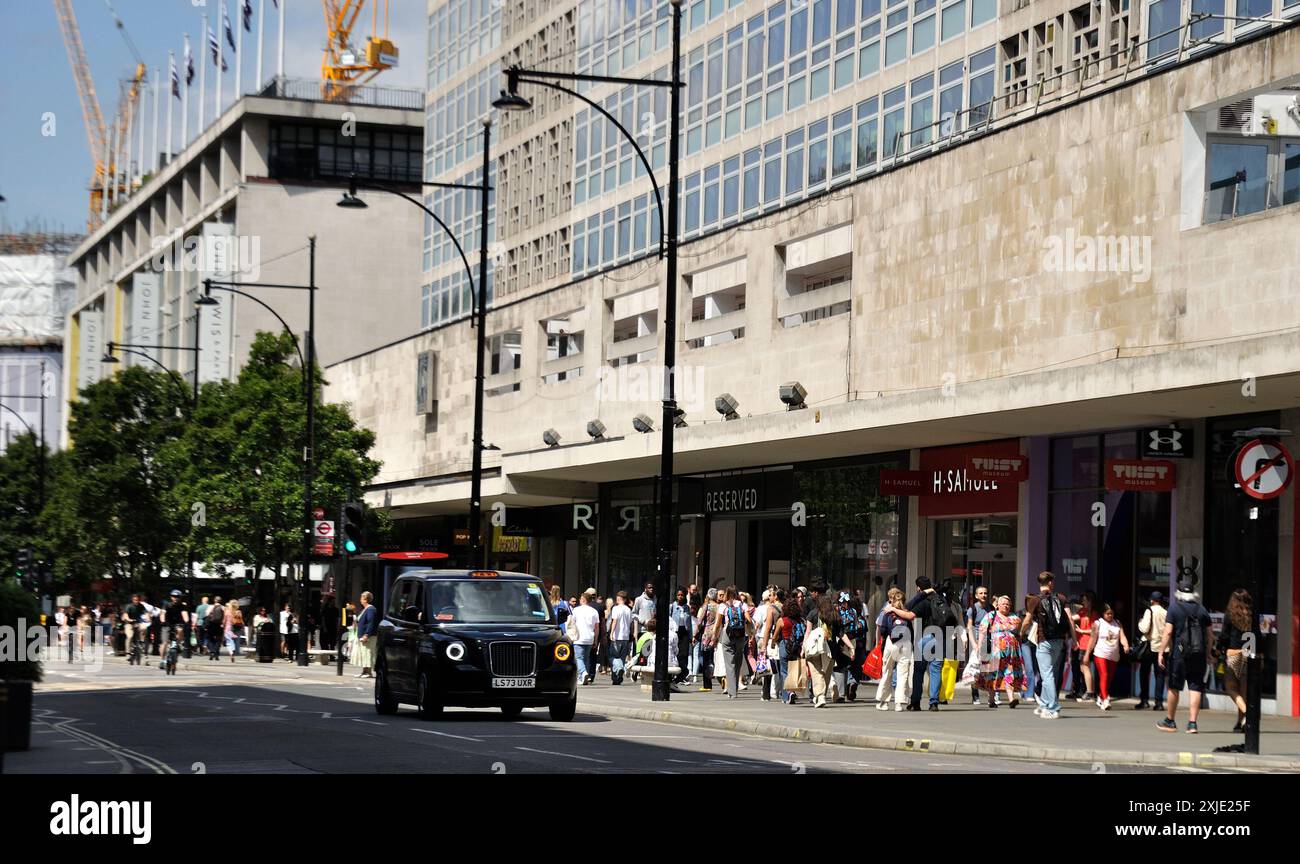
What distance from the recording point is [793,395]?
120 ft

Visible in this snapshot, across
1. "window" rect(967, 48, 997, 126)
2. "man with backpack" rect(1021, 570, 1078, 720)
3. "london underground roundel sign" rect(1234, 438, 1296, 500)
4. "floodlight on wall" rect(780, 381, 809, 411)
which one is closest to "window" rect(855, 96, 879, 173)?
"window" rect(967, 48, 997, 126)

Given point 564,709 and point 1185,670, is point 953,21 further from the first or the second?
point 564,709

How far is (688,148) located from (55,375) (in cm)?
12430

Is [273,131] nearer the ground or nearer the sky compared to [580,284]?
nearer the sky

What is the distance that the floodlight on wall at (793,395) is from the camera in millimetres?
36406

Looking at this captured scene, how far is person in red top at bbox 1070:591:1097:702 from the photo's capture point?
91.4ft

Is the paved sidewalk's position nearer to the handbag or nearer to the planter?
the handbag

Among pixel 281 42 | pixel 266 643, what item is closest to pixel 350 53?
pixel 281 42

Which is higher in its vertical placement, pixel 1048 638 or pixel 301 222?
pixel 301 222

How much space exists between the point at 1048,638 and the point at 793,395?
1236cm

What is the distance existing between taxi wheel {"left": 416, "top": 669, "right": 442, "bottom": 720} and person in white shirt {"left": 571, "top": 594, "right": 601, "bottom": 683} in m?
9.69
